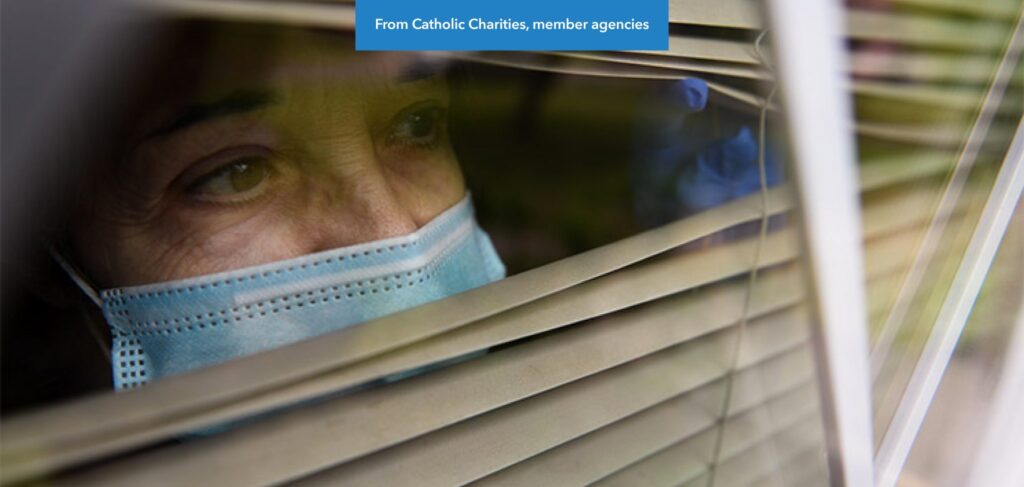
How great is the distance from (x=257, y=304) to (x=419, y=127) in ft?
1.85

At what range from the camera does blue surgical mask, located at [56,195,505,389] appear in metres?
1.15

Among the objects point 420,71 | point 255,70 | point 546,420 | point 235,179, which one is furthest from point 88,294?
point 546,420

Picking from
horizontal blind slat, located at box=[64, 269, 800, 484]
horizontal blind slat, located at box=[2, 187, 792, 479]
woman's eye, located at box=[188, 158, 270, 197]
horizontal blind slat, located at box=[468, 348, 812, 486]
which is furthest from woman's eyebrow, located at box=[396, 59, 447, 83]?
horizontal blind slat, located at box=[468, 348, 812, 486]

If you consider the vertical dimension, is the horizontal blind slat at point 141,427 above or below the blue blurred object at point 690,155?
below

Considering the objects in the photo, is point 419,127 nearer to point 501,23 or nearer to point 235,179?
point 235,179

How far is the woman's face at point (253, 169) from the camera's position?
1184mm

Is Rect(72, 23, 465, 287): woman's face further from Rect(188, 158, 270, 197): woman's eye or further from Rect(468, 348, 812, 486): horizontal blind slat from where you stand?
Rect(468, 348, 812, 486): horizontal blind slat

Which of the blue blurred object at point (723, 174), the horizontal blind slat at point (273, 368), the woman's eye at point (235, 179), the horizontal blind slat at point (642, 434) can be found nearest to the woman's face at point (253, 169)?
the woman's eye at point (235, 179)

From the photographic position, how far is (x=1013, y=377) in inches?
67.4

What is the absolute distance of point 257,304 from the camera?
3.92 feet

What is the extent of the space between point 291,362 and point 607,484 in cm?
64

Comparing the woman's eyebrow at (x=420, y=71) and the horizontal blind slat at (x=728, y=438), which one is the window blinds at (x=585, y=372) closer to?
the horizontal blind slat at (x=728, y=438)

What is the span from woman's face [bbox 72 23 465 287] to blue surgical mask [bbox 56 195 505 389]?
0.03m

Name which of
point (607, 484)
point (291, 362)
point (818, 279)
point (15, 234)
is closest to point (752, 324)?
point (818, 279)
